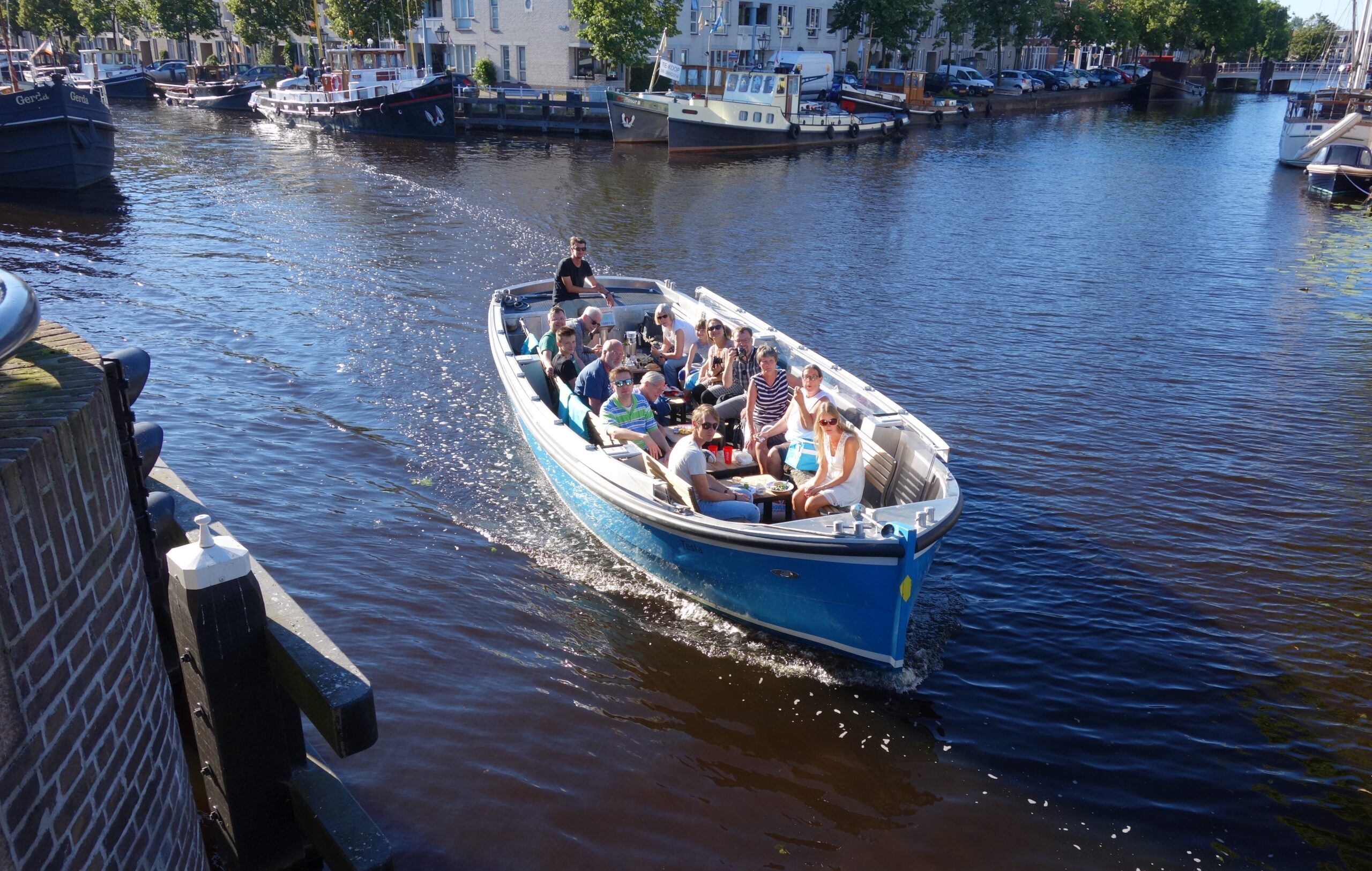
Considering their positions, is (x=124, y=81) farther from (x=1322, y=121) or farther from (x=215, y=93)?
(x=1322, y=121)

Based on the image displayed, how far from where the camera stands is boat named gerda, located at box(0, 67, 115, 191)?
26250 millimetres

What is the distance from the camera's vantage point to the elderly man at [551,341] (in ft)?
37.0

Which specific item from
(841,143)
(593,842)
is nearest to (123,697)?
(593,842)

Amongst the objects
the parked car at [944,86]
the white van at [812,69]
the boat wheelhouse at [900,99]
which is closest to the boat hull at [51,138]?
the boat wheelhouse at [900,99]

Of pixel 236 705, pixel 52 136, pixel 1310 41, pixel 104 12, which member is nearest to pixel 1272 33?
pixel 1310 41

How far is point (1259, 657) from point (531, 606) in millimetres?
6243

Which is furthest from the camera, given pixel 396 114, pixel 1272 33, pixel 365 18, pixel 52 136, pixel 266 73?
pixel 1272 33

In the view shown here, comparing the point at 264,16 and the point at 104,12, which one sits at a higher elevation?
the point at 104,12

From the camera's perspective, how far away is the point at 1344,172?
31.6m

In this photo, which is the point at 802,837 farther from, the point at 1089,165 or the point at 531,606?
the point at 1089,165

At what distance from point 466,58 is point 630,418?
175 ft

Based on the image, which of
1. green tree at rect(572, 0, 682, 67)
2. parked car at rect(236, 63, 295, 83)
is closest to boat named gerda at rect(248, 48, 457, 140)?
green tree at rect(572, 0, 682, 67)

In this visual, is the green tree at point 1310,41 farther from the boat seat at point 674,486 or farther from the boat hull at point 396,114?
the boat seat at point 674,486

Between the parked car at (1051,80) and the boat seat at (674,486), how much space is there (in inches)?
2848
